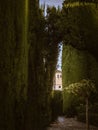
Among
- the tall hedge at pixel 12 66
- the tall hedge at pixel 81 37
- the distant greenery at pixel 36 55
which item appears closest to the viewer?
the tall hedge at pixel 12 66

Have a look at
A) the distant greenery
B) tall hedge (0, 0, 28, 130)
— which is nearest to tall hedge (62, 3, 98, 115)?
the distant greenery

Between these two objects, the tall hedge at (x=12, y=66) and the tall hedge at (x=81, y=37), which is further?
the tall hedge at (x=81, y=37)

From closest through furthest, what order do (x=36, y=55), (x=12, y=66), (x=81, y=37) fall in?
(x=12, y=66), (x=36, y=55), (x=81, y=37)

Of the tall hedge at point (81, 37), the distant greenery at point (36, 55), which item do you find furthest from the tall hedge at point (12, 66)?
the tall hedge at point (81, 37)

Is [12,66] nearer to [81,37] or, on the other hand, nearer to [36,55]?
[36,55]

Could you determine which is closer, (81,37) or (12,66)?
(12,66)

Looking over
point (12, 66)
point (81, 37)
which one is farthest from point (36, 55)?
point (12, 66)

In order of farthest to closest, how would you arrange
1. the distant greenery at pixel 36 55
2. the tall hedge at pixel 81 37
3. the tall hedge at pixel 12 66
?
the tall hedge at pixel 81 37
the distant greenery at pixel 36 55
the tall hedge at pixel 12 66

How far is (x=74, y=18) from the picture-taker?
14.0 meters

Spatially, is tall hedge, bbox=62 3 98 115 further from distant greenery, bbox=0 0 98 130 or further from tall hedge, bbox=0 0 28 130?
tall hedge, bbox=0 0 28 130

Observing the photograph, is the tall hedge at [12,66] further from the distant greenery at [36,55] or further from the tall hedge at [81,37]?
the tall hedge at [81,37]

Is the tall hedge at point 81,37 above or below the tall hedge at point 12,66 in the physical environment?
above

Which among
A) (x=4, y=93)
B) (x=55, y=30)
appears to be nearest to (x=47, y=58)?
(x=55, y=30)

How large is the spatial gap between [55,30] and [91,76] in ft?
20.9
